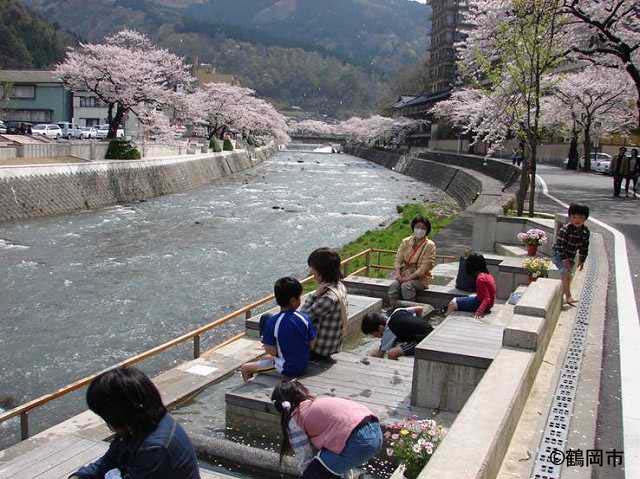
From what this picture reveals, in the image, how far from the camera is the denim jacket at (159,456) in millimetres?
3141

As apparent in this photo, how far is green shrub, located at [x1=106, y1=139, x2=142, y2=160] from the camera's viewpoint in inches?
1502

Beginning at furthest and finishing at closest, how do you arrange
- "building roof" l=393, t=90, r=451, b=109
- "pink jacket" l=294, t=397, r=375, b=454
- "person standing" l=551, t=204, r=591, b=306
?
1. "building roof" l=393, t=90, r=451, b=109
2. "person standing" l=551, t=204, r=591, b=306
3. "pink jacket" l=294, t=397, r=375, b=454

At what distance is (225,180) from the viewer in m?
54.5

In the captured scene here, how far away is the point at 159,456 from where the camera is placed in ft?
10.3

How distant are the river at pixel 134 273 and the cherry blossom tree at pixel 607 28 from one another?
11.4 meters

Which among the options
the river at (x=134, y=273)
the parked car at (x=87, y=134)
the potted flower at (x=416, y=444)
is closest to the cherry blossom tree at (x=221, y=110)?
the parked car at (x=87, y=134)

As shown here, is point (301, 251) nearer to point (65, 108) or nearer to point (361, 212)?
point (361, 212)

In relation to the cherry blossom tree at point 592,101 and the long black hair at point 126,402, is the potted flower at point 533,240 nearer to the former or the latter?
the long black hair at point 126,402

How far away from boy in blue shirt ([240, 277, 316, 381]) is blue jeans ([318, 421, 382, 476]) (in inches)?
78.2

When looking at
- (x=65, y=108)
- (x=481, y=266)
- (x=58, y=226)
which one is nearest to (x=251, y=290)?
(x=481, y=266)

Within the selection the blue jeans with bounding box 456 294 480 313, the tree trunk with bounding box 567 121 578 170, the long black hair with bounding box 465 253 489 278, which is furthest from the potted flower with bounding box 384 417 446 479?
the tree trunk with bounding box 567 121 578 170

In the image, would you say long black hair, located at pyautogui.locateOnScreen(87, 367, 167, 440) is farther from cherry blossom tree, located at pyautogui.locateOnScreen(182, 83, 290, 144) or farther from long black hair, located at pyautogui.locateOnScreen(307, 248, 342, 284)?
cherry blossom tree, located at pyautogui.locateOnScreen(182, 83, 290, 144)

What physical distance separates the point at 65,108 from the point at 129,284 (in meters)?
60.3

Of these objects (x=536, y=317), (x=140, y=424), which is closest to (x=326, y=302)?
(x=536, y=317)
